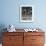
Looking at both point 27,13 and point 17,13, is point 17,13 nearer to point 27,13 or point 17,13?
point 17,13

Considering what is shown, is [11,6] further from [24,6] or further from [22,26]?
[22,26]

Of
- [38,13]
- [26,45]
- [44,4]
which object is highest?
[44,4]

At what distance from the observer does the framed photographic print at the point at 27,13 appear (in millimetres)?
3949

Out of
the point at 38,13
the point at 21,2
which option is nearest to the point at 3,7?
the point at 21,2

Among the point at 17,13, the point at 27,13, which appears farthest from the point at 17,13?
the point at 27,13

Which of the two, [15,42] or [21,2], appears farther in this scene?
[21,2]

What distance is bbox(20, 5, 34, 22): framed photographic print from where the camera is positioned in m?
3.95

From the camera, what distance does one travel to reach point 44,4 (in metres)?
3.97

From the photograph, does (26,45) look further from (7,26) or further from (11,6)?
(11,6)

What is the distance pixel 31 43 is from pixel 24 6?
1.21 m

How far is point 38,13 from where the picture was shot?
3.99 meters

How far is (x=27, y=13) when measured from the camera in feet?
13.0

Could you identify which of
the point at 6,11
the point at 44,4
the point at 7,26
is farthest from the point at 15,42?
the point at 44,4

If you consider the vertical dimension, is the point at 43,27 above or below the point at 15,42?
above
